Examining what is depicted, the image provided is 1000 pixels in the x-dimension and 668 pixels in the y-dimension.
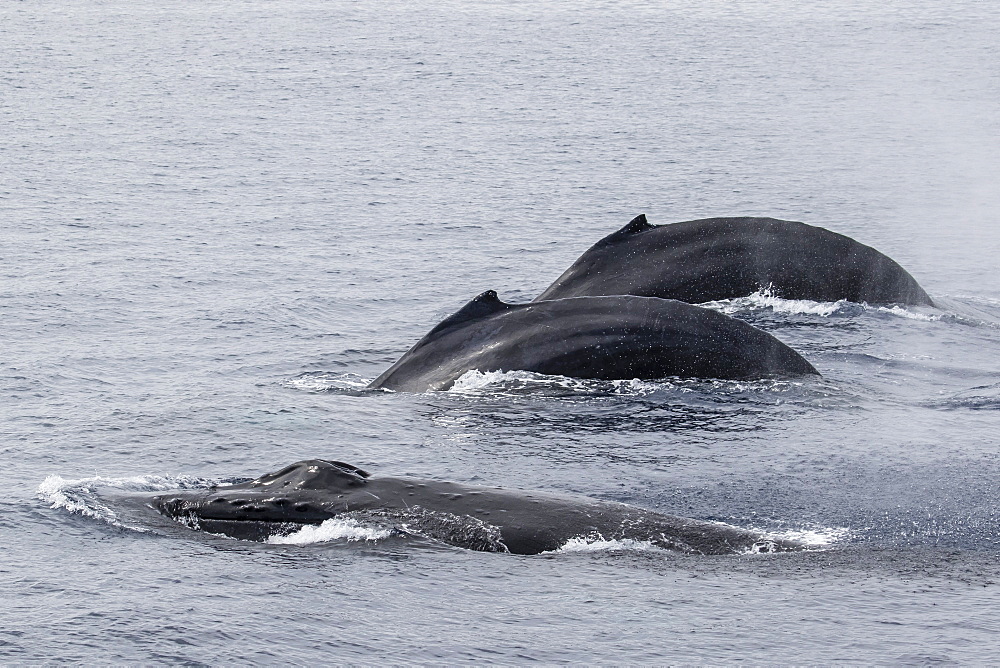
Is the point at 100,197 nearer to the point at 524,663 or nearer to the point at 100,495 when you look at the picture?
the point at 100,495

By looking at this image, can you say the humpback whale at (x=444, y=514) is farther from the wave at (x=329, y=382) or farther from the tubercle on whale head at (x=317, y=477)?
the wave at (x=329, y=382)

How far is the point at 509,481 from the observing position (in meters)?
14.7

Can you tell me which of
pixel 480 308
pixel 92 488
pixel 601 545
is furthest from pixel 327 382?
pixel 601 545

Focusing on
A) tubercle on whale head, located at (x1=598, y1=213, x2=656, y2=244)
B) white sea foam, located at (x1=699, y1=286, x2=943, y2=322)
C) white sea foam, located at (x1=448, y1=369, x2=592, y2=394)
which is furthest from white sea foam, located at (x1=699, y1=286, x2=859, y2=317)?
white sea foam, located at (x1=448, y1=369, x2=592, y2=394)

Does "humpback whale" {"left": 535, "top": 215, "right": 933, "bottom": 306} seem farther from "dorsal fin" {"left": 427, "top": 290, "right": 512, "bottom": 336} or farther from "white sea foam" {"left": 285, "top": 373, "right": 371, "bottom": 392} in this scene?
"white sea foam" {"left": 285, "top": 373, "right": 371, "bottom": 392}

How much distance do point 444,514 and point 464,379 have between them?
529 centimetres

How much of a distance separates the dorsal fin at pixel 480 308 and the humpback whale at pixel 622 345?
308mm

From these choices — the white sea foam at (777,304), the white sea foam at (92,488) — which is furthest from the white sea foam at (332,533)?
the white sea foam at (777,304)

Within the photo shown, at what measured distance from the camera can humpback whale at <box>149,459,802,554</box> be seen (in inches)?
486

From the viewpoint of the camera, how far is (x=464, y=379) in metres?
17.8

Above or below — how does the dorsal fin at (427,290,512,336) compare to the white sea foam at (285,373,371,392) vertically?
above

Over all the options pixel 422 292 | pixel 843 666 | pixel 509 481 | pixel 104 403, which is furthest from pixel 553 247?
pixel 843 666

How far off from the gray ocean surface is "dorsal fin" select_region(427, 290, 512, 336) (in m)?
1.01

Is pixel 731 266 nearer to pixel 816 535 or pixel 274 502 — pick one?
pixel 816 535
